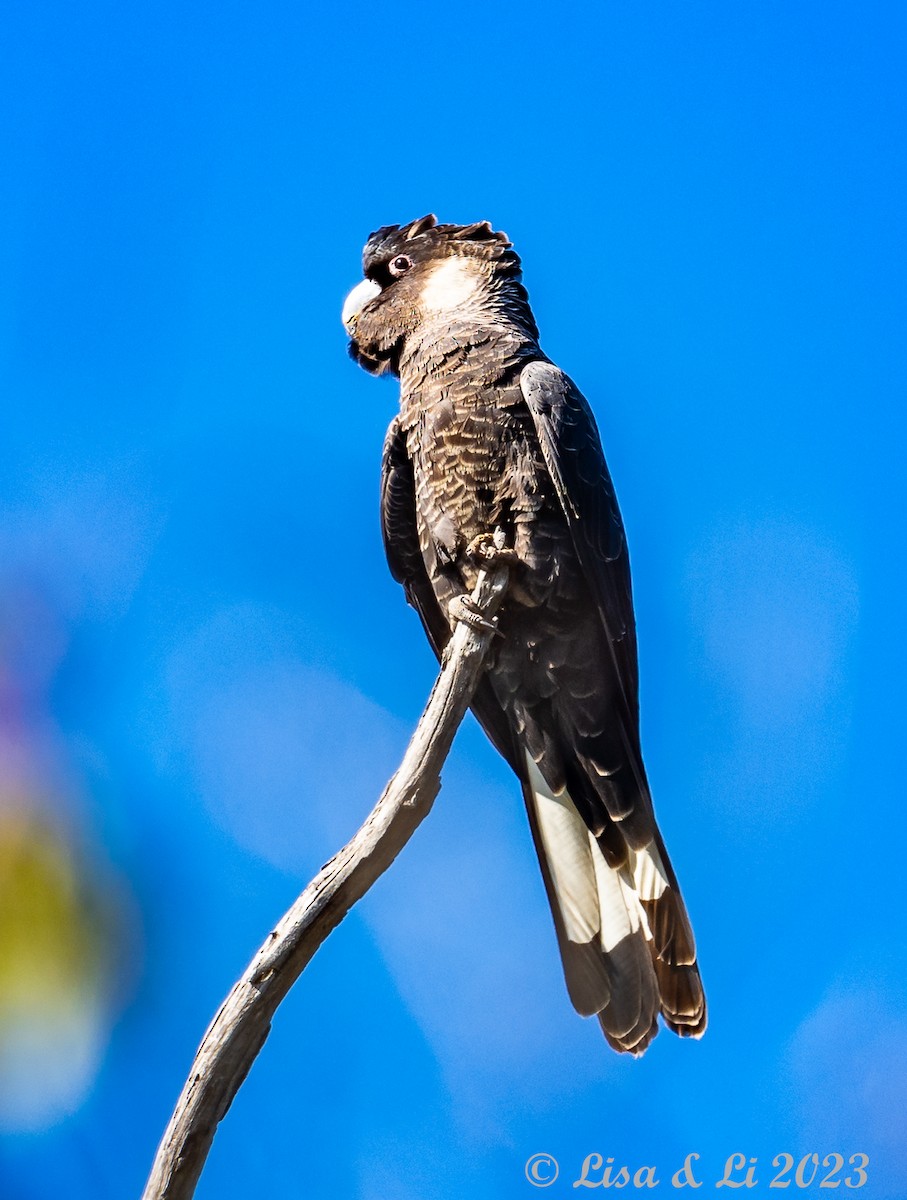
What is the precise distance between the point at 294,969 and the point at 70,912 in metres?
2.19

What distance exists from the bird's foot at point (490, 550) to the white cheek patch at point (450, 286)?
1059 mm

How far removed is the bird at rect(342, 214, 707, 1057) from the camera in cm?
366

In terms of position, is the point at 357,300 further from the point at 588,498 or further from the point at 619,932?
the point at 619,932

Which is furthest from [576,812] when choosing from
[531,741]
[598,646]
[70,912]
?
[70,912]

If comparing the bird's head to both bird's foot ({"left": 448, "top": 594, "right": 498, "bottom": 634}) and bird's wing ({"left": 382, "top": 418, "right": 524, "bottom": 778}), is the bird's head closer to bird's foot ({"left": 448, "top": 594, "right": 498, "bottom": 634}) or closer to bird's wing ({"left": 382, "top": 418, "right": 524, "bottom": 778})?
bird's wing ({"left": 382, "top": 418, "right": 524, "bottom": 778})

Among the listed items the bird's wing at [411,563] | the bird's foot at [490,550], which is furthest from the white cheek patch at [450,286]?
the bird's foot at [490,550]

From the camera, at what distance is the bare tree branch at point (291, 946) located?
2334 millimetres

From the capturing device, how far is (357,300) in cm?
467

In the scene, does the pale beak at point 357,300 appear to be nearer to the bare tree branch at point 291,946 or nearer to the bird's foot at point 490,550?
the bird's foot at point 490,550

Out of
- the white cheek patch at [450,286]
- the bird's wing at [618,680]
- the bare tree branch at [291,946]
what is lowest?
the bare tree branch at [291,946]

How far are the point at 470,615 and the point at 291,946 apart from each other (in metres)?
1.33

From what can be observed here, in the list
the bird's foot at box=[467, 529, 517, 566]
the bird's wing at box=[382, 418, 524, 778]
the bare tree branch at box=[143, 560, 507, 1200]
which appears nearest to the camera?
the bare tree branch at box=[143, 560, 507, 1200]

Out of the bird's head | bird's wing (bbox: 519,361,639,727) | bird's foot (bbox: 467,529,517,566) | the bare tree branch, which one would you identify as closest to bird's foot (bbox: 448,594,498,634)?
bird's foot (bbox: 467,529,517,566)

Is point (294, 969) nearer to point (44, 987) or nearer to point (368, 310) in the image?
point (44, 987)
